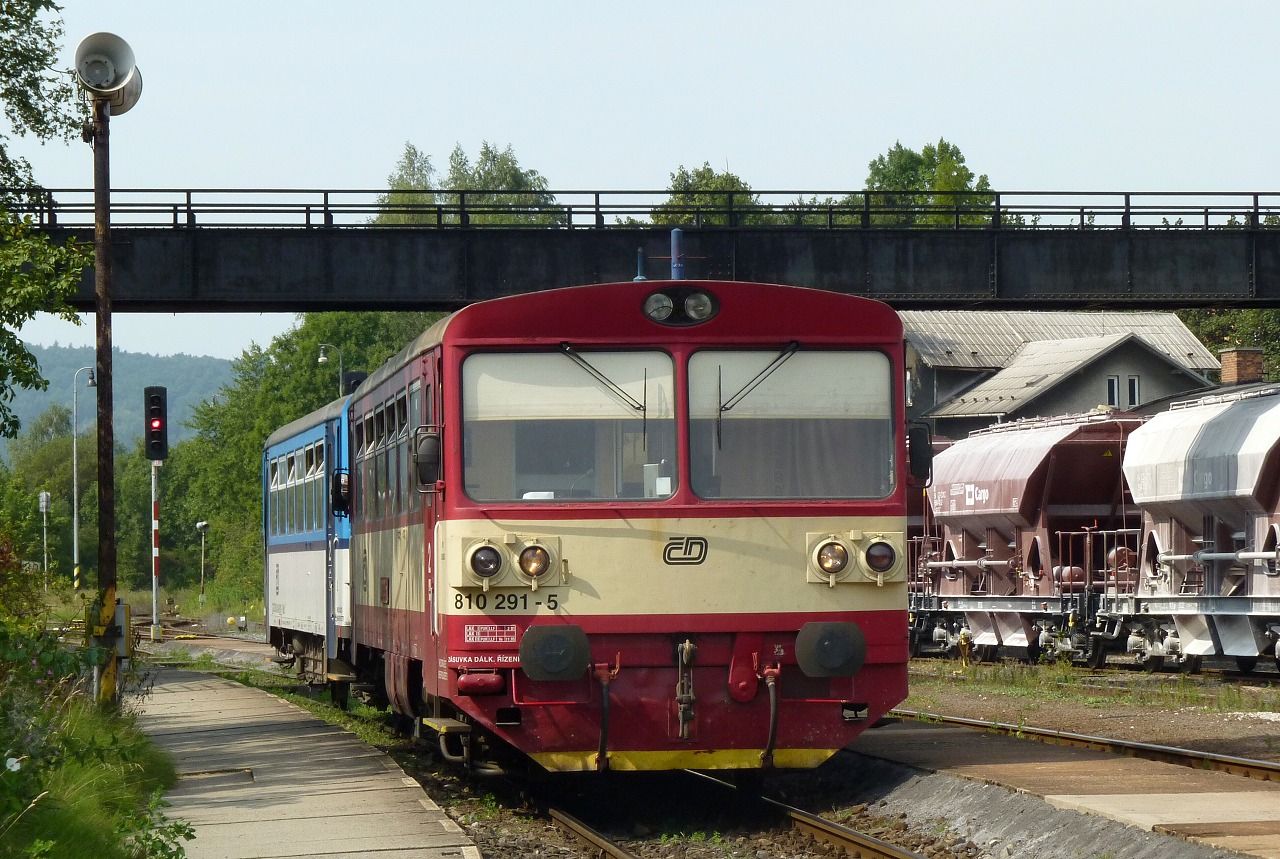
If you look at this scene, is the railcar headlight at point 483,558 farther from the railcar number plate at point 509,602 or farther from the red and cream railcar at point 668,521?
the railcar number plate at point 509,602

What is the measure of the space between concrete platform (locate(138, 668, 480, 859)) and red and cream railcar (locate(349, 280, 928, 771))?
2.84ft

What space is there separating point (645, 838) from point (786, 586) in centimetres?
181

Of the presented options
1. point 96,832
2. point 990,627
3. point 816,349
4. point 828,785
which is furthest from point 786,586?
point 990,627

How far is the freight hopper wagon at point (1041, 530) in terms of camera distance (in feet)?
86.2

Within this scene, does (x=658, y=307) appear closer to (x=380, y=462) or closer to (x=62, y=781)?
(x=380, y=462)

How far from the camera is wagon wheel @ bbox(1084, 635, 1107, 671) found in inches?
1048

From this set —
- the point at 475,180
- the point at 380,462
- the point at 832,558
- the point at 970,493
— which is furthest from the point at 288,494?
the point at 475,180

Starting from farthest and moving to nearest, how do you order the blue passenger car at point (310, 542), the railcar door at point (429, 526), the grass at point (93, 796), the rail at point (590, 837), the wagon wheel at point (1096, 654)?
1. the wagon wheel at point (1096, 654)
2. the blue passenger car at point (310, 542)
3. the railcar door at point (429, 526)
4. the rail at point (590, 837)
5. the grass at point (93, 796)

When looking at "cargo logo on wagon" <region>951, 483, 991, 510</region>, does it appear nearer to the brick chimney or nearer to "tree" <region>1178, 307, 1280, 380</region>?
the brick chimney

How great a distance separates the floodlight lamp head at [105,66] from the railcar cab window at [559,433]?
492cm

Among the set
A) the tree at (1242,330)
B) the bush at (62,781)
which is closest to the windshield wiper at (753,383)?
the bush at (62,781)

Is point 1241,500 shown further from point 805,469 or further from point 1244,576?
point 805,469

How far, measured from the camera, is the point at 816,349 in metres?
11.0

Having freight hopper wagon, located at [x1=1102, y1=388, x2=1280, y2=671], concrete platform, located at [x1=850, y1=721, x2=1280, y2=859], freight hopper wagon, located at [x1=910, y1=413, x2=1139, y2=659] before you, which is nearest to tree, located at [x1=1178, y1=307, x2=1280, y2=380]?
freight hopper wagon, located at [x1=910, y1=413, x2=1139, y2=659]
